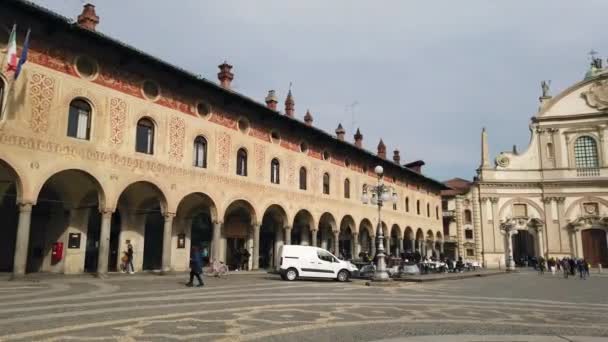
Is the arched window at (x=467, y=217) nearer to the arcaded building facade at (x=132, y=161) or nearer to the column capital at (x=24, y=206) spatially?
the arcaded building facade at (x=132, y=161)

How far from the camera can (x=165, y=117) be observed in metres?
20.6

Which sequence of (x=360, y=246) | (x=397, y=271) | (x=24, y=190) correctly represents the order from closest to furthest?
(x=24, y=190) → (x=397, y=271) → (x=360, y=246)

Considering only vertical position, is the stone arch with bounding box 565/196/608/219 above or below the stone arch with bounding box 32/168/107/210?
above

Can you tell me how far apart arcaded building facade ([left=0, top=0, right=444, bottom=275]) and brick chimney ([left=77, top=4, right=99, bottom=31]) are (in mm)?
42

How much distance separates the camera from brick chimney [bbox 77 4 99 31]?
18.8 meters

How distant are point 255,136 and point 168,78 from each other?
6.30 meters

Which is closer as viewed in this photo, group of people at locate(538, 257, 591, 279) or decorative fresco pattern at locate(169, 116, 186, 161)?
decorative fresco pattern at locate(169, 116, 186, 161)

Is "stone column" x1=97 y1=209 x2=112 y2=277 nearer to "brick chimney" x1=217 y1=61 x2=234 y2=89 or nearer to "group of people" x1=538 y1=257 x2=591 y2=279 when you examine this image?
"brick chimney" x1=217 y1=61 x2=234 y2=89

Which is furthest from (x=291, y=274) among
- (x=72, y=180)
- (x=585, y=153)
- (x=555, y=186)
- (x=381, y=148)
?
(x=585, y=153)

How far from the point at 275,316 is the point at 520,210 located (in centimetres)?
4618

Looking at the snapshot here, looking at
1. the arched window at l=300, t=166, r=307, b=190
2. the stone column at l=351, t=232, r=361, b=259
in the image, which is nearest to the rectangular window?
the stone column at l=351, t=232, r=361, b=259

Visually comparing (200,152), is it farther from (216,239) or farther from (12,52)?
(12,52)

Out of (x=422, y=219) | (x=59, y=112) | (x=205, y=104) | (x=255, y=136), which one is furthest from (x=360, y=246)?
(x=59, y=112)

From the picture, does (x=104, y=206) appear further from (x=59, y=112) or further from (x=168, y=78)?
(x=168, y=78)
